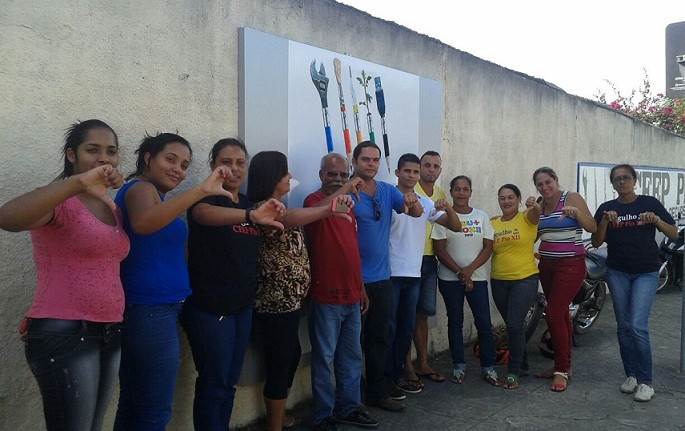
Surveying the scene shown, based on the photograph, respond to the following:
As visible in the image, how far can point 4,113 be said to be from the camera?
261 centimetres

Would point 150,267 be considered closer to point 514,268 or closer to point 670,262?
point 514,268

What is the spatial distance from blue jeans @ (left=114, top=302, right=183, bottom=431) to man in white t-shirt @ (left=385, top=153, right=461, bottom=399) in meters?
2.06

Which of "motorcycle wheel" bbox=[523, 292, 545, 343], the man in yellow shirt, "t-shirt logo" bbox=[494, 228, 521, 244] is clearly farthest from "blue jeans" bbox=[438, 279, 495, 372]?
"motorcycle wheel" bbox=[523, 292, 545, 343]

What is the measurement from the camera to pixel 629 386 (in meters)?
4.72

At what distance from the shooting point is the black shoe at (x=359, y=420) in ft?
12.9

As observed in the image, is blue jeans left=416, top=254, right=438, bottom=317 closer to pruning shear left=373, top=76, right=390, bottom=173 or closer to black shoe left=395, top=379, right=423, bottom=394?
black shoe left=395, top=379, right=423, bottom=394

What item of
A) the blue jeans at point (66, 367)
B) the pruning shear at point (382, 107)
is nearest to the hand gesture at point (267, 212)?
the blue jeans at point (66, 367)

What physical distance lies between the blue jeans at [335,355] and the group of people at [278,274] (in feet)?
0.04

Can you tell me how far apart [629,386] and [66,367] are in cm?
428

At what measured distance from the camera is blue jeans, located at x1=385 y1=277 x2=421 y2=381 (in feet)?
14.5

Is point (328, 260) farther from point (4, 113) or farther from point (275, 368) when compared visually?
point (4, 113)

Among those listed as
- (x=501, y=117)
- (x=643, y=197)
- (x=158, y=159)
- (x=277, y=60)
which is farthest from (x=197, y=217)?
(x=501, y=117)

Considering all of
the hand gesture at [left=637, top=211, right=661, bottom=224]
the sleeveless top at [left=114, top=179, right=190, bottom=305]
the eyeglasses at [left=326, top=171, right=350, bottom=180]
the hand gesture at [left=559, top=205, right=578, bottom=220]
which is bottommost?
the sleeveless top at [left=114, top=179, right=190, bottom=305]

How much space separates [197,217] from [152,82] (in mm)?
866
